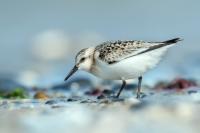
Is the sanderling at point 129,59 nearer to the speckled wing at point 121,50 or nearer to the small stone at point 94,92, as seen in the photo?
the speckled wing at point 121,50

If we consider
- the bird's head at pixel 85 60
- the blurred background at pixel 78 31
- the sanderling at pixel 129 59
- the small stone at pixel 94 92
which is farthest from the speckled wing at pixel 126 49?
the blurred background at pixel 78 31

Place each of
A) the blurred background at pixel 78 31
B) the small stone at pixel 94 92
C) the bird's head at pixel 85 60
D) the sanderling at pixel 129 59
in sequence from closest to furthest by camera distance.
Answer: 1. the sanderling at pixel 129 59
2. the bird's head at pixel 85 60
3. the small stone at pixel 94 92
4. the blurred background at pixel 78 31

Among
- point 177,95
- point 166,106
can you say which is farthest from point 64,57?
point 166,106

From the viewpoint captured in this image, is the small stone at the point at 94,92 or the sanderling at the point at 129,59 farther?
the small stone at the point at 94,92

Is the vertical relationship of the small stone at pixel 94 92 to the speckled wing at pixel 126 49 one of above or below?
below

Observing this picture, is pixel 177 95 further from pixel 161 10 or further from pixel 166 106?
pixel 161 10

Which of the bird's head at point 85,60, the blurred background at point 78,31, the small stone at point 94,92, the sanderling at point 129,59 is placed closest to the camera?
the sanderling at point 129,59

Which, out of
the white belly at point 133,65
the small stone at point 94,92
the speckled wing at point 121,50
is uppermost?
the speckled wing at point 121,50
